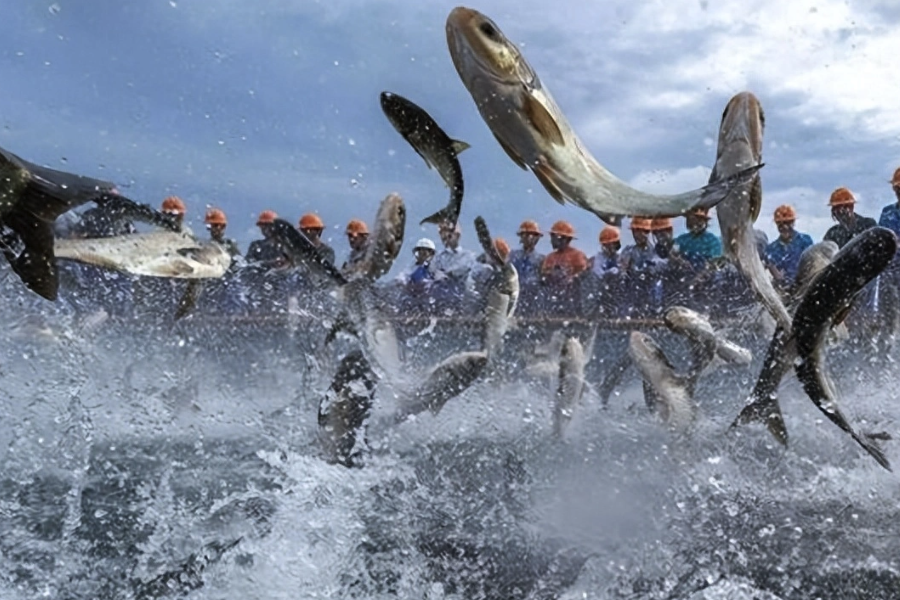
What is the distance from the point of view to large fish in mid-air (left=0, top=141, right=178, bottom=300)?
11.9ft

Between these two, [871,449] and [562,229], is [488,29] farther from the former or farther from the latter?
[562,229]

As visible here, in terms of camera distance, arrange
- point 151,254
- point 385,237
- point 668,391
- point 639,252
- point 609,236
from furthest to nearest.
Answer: point 609,236
point 639,252
point 668,391
point 385,237
point 151,254

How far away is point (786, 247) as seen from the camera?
9.69 metres

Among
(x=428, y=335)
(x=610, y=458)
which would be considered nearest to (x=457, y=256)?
(x=428, y=335)

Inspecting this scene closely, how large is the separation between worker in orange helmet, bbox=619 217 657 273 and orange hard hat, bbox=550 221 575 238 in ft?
2.21

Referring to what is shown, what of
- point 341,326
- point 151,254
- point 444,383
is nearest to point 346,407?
point 341,326

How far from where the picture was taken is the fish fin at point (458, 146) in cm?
471

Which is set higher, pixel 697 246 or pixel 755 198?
pixel 697 246

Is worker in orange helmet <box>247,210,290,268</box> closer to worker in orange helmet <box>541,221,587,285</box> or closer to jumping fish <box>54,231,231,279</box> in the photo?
jumping fish <box>54,231,231,279</box>

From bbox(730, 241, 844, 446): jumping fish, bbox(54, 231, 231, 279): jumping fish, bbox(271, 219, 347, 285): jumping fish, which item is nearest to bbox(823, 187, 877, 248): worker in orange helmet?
bbox(730, 241, 844, 446): jumping fish

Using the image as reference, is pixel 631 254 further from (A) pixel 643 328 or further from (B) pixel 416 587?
(B) pixel 416 587

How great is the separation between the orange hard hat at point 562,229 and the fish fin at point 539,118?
686 cm

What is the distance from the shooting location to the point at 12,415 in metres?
7.45

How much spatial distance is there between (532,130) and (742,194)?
3.88ft
